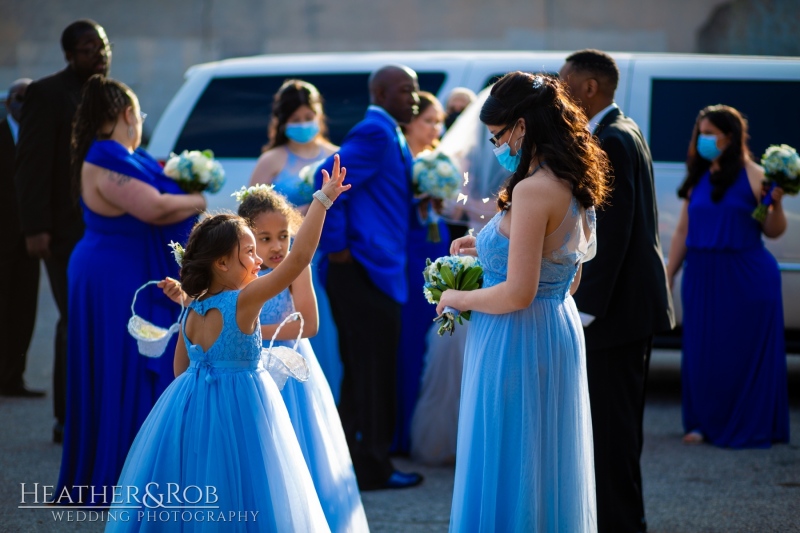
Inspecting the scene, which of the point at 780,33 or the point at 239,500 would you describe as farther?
the point at 780,33

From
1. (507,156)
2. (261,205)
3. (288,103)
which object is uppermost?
(288,103)

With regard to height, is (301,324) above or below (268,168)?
below

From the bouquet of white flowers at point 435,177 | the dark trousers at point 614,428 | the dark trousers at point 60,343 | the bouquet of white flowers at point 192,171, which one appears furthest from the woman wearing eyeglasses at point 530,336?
the dark trousers at point 60,343

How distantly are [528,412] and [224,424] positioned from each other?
1.09m

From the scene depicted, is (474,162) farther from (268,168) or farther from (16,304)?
(16,304)

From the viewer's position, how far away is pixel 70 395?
5570 mm

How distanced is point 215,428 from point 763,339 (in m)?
4.68

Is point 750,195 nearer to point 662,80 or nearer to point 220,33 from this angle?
point 662,80

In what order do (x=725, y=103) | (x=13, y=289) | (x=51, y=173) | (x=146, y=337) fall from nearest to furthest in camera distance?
(x=146, y=337), (x=51, y=173), (x=725, y=103), (x=13, y=289)

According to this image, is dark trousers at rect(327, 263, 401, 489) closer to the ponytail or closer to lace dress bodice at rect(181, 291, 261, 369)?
the ponytail

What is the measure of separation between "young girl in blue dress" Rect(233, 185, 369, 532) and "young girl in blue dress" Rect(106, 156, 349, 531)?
471 millimetres

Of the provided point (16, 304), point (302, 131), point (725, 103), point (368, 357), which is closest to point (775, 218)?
point (725, 103)

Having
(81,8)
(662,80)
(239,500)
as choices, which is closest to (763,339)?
(662,80)

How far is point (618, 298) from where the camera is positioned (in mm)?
4848
